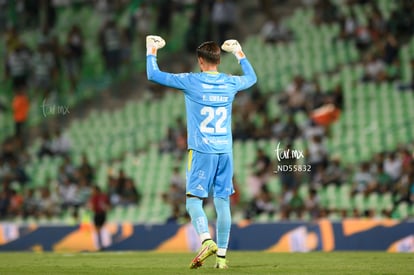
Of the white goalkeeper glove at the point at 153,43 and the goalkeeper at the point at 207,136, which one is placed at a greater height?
the white goalkeeper glove at the point at 153,43

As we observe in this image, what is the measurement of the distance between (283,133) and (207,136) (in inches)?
491

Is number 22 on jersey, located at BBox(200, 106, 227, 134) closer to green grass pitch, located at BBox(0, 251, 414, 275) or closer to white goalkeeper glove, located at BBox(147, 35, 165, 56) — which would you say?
white goalkeeper glove, located at BBox(147, 35, 165, 56)

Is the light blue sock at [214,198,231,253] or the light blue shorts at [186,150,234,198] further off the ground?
the light blue shorts at [186,150,234,198]

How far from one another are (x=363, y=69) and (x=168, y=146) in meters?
5.21

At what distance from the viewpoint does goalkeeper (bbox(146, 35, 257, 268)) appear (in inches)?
490

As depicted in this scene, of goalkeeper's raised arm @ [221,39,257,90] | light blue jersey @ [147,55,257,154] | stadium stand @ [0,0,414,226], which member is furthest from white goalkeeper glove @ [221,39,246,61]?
stadium stand @ [0,0,414,226]

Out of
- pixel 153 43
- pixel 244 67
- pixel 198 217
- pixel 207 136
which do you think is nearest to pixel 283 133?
pixel 244 67

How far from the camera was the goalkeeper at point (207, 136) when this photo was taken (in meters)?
12.4

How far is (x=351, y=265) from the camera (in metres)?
13.2

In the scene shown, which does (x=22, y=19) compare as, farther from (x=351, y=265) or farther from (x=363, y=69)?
(x=351, y=265)

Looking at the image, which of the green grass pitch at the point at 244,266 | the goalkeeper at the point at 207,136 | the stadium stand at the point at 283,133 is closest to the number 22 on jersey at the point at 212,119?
the goalkeeper at the point at 207,136

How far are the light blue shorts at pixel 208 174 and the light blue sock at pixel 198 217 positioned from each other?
0.09 metres

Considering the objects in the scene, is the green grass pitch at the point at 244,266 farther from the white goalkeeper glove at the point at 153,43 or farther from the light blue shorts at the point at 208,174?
the white goalkeeper glove at the point at 153,43

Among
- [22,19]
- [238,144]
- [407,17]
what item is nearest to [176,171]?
[238,144]
